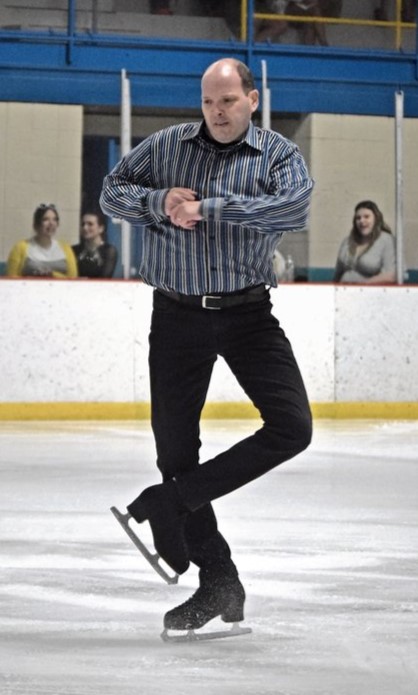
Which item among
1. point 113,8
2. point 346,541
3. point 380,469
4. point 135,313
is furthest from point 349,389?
point 346,541

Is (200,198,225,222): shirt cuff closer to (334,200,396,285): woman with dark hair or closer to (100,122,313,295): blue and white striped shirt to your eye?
(100,122,313,295): blue and white striped shirt

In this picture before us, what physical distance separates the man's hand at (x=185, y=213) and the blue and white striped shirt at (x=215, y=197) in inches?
2.0

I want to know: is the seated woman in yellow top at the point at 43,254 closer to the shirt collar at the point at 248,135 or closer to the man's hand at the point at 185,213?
the shirt collar at the point at 248,135

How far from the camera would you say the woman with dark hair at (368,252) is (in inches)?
396

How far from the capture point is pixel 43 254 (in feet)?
32.3

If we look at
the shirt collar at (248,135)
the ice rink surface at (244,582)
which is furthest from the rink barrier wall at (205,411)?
the shirt collar at (248,135)

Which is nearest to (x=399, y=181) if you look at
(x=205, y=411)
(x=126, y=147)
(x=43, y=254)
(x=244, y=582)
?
(x=126, y=147)

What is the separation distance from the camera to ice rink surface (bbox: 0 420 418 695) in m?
2.86

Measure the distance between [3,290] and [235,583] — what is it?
21.4ft

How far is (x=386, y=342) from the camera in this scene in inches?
397

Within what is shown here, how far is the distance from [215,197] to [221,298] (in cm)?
22

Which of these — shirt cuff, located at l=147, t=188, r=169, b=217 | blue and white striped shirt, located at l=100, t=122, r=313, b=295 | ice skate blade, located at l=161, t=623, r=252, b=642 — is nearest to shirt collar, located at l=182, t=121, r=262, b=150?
blue and white striped shirt, located at l=100, t=122, r=313, b=295

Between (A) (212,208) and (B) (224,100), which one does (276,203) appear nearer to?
(A) (212,208)

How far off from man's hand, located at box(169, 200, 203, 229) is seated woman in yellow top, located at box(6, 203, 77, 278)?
676 centimetres
